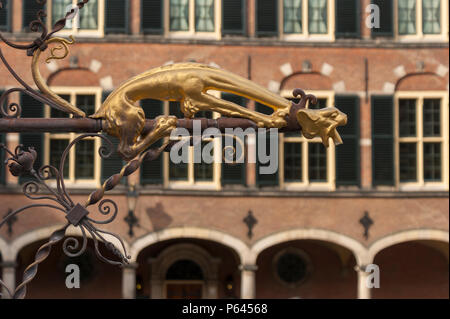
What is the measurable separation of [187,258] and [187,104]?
19.6 meters

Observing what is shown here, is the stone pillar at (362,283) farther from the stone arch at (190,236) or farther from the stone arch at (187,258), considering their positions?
the stone arch at (187,258)

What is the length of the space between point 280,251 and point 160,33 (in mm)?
6352

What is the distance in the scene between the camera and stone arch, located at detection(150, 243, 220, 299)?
23109 millimetres

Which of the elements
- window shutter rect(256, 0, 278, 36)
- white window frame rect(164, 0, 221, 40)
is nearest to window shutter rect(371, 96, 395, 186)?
window shutter rect(256, 0, 278, 36)

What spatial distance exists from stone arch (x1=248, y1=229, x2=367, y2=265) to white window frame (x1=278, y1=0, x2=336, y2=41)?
4604 mm

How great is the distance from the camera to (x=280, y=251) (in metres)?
23.4

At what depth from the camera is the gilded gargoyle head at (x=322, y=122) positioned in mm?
4027

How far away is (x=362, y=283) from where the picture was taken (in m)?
21.8

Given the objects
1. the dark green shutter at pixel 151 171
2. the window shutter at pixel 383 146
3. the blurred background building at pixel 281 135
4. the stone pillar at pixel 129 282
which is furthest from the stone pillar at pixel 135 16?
the window shutter at pixel 383 146

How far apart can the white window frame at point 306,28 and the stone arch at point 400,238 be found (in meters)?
4.94

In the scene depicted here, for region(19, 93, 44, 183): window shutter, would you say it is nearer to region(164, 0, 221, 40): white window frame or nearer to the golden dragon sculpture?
region(164, 0, 221, 40): white window frame

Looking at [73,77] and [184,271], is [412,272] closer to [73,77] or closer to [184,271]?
[184,271]
